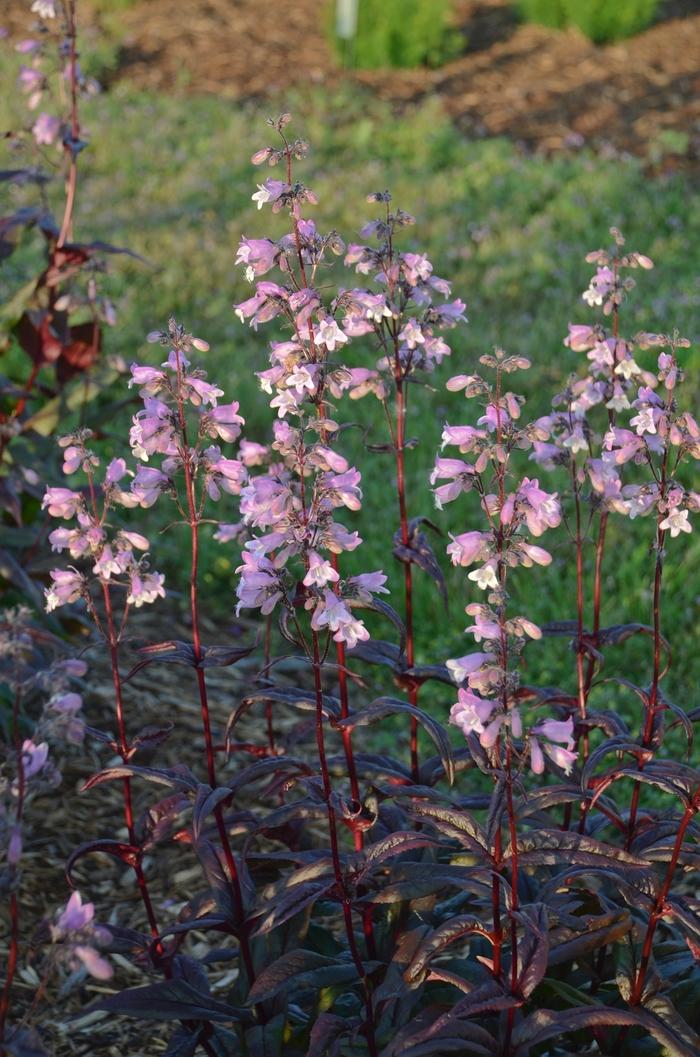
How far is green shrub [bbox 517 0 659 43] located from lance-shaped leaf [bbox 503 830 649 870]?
11.2 m

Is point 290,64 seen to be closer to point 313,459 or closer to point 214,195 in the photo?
point 214,195

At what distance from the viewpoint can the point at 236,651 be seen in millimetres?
2396

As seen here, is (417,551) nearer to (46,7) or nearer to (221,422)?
(221,422)

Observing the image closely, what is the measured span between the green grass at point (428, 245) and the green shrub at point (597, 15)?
7.04ft

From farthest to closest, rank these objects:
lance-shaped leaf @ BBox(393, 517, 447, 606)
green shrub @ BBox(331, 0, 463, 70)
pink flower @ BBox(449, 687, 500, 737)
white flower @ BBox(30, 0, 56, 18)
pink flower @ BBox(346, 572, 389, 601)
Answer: green shrub @ BBox(331, 0, 463, 70) → white flower @ BBox(30, 0, 56, 18) → lance-shaped leaf @ BBox(393, 517, 447, 606) → pink flower @ BBox(346, 572, 389, 601) → pink flower @ BBox(449, 687, 500, 737)

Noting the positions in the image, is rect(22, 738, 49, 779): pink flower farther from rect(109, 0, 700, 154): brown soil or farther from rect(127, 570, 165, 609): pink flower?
rect(109, 0, 700, 154): brown soil

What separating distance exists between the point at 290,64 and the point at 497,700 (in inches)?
441

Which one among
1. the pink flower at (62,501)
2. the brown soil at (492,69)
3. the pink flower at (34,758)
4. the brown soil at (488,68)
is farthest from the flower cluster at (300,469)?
the brown soil at (492,69)

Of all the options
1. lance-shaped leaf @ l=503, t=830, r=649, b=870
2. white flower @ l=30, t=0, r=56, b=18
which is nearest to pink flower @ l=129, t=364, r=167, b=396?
lance-shaped leaf @ l=503, t=830, r=649, b=870

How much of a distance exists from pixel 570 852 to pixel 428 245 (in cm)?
666

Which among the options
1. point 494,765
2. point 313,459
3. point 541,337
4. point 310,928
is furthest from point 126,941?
point 541,337

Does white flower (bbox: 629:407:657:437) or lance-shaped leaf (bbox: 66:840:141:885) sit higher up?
white flower (bbox: 629:407:657:437)

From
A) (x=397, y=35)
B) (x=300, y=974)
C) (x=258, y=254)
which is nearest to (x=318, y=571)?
(x=258, y=254)

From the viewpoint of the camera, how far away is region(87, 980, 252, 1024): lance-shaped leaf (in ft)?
7.83
